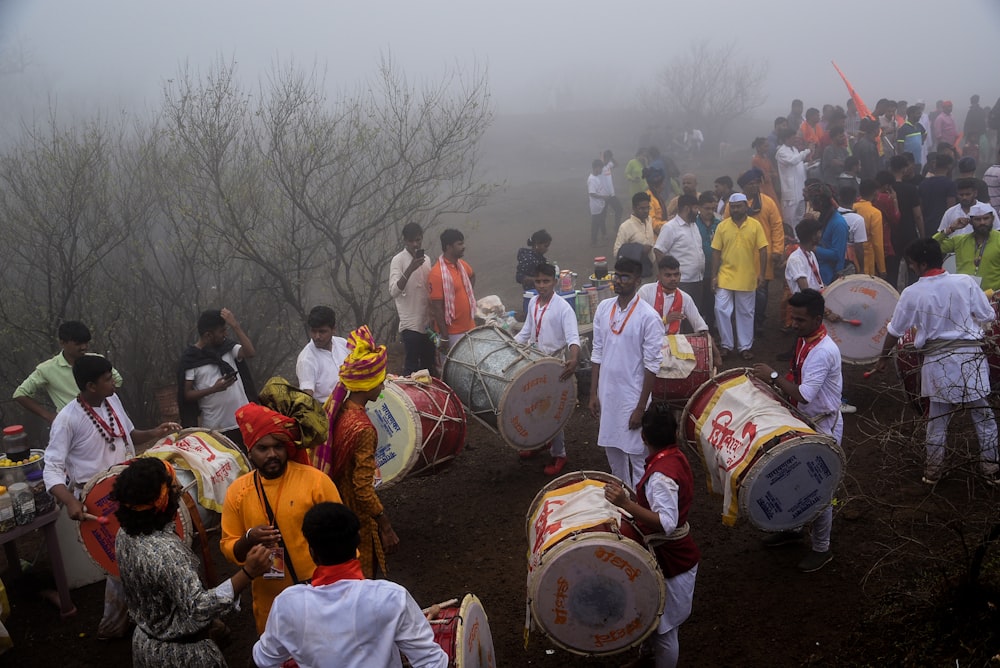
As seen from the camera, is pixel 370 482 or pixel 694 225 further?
pixel 694 225

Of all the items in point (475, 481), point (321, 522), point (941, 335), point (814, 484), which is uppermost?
point (321, 522)

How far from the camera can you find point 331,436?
14.2 feet

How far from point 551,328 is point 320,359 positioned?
7.29 feet

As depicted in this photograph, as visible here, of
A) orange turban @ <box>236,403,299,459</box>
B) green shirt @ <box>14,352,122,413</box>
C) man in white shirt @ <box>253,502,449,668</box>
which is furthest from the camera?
green shirt @ <box>14,352,122,413</box>

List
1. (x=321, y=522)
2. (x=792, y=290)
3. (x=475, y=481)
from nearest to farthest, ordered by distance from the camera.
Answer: (x=321, y=522) < (x=475, y=481) < (x=792, y=290)

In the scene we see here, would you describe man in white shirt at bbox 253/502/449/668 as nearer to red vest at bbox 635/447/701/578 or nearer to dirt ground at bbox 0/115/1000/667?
red vest at bbox 635/447/701/578

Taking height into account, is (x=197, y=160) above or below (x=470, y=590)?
above

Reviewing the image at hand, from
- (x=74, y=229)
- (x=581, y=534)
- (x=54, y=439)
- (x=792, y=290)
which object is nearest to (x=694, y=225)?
(x=792, y=290)

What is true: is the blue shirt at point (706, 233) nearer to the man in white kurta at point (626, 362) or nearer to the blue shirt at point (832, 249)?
the blue shirt at point (832, 249)

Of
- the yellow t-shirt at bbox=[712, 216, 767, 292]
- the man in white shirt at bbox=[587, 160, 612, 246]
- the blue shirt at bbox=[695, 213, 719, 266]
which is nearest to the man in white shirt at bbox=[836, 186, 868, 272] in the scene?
the yellow t-shirt at bbox=[712, 216, 767, 292]

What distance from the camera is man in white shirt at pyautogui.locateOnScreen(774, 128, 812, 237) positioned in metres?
13.1

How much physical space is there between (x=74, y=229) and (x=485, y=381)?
8.86 meters

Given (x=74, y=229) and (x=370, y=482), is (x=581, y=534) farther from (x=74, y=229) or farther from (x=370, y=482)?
(x=74, y=229)

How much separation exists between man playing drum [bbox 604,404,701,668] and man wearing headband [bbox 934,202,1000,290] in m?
5.36
